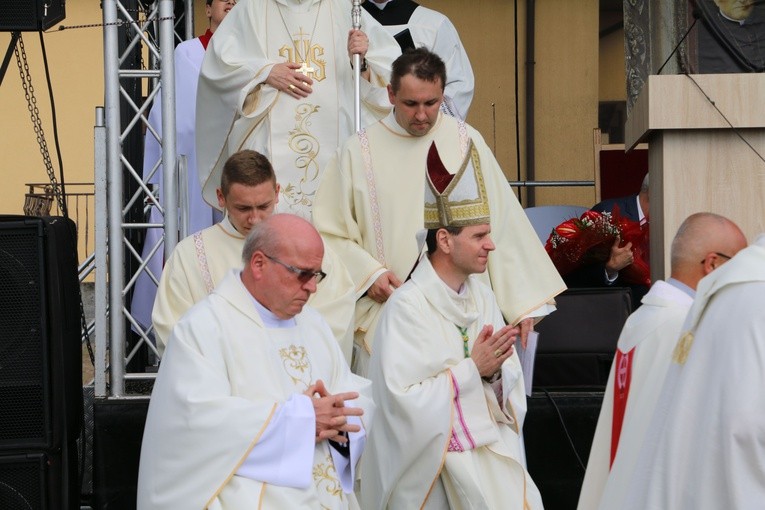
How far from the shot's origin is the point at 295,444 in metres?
4.71

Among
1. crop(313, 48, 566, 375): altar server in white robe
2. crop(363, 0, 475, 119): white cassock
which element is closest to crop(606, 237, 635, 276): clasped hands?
crop(313, 48, 566, 375): altar server in white robe

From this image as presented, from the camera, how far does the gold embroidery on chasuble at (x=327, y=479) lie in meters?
4.90

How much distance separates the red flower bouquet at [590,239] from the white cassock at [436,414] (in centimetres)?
198

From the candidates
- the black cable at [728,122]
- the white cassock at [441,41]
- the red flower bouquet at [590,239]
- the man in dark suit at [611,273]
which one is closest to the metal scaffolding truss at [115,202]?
the white cassock at [441,41]

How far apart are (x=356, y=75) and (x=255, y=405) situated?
2.84 meters

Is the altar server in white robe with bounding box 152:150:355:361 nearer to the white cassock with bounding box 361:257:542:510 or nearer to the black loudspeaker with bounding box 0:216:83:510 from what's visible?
the black loudspeaker with bounding box 0:216:83:510

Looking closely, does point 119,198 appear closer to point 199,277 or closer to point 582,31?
point 199,277

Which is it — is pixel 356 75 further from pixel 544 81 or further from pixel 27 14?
pixel 544 81

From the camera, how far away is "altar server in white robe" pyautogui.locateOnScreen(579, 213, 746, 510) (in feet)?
14.7

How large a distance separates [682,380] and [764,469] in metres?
0.36

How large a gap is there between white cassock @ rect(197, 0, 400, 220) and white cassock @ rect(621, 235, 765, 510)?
12.5 feet

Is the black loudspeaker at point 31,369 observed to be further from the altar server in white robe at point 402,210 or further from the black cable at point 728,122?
the black cable at point 728,122

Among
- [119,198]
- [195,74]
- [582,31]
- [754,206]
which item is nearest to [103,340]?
[119,198]

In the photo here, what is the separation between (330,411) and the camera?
4.78m
